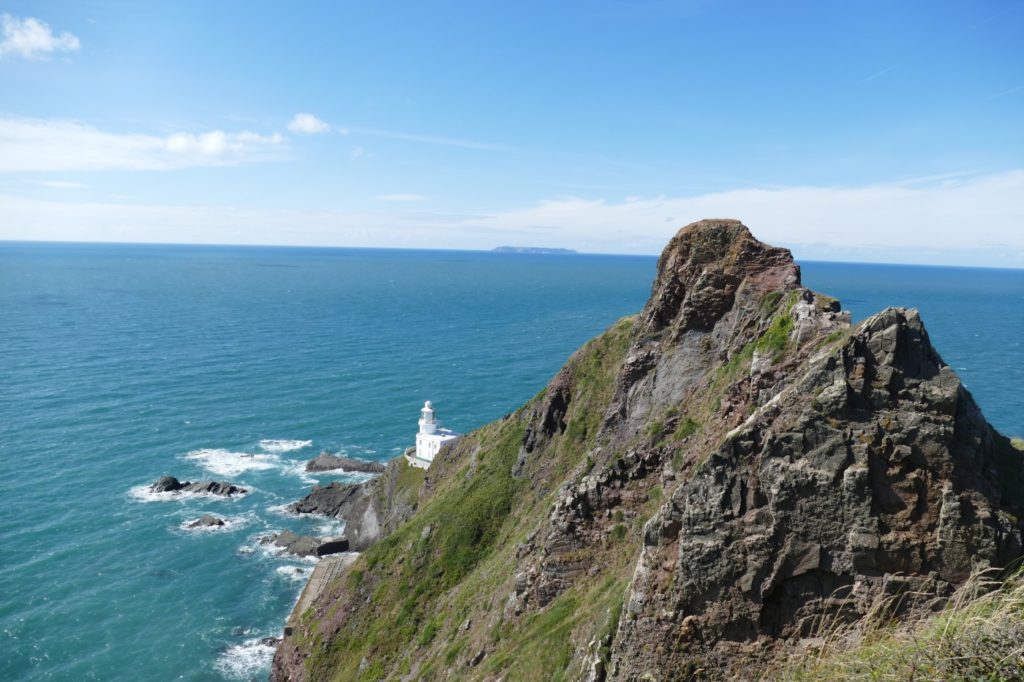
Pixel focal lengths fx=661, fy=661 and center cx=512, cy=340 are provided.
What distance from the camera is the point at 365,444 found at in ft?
347

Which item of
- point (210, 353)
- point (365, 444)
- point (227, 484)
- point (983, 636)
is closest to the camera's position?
point (983, 636)

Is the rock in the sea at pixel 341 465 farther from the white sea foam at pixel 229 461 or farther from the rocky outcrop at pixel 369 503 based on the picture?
the white sea foam at pixel 229 461

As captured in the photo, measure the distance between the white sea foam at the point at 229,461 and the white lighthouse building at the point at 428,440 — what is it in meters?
25.1

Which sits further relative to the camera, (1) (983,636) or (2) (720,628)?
(2) (720,628)

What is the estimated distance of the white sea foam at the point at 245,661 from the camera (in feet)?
183

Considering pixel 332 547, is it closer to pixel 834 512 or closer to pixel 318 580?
pixel 318 580

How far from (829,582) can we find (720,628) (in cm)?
338

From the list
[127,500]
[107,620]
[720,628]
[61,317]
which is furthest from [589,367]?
[61,317]

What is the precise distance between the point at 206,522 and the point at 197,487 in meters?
10.2

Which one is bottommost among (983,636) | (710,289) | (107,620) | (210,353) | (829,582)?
(107,620)

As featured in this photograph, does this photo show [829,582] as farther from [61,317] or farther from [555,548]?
[61,317]

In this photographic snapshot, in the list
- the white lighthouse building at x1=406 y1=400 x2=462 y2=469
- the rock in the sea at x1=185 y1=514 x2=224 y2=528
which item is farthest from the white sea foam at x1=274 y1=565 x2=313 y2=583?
the white lighthouse building at x1=406 y1=400 x2=462 y2=469

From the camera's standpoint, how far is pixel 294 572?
7269 centimetres

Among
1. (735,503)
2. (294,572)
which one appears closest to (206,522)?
(294,572)
